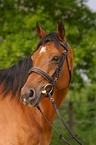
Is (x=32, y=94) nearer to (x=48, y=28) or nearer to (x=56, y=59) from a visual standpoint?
(x=56, y=59)

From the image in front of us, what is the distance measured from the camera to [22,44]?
257 inches

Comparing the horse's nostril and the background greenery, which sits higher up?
the background greenery

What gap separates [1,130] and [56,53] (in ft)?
4.09

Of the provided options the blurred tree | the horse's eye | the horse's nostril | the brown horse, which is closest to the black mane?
the brown horse

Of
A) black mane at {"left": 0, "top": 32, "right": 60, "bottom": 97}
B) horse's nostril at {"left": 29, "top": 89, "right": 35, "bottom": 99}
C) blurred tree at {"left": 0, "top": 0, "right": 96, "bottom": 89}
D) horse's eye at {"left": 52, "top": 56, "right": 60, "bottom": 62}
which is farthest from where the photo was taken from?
blurred tree at {"left": 0, "top": 0, "right": 96, "bottom": 89}

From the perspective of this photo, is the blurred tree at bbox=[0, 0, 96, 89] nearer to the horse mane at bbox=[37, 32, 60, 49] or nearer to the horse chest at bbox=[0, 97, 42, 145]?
the horse mane at bbox=[37, 32, 60, 49]

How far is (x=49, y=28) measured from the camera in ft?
21.7

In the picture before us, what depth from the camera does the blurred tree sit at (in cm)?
656

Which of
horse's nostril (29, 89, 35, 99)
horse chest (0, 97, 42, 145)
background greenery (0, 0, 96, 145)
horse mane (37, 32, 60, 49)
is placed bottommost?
horse chest (0, 97, 42, 145)

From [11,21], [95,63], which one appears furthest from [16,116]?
[11,21]

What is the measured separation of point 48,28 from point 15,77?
4133 millimetres

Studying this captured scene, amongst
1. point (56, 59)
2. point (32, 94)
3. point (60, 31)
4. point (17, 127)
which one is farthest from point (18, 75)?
point (60, 31)

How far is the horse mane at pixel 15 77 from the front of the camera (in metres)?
2.73

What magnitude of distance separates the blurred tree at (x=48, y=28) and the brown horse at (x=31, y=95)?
3393 mm
